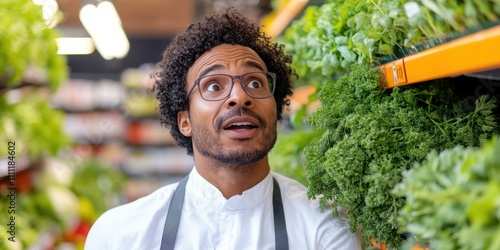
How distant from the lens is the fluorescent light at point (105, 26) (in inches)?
218

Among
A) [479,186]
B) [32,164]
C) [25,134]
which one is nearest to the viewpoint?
[479,186]

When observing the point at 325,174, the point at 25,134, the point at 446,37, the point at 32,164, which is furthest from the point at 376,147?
the point at 32,164

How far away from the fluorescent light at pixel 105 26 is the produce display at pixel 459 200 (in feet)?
15.4

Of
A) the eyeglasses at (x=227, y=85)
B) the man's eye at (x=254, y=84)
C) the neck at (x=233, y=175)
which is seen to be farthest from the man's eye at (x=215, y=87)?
the neck at (x=233, y=175)

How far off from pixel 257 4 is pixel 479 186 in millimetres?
5620

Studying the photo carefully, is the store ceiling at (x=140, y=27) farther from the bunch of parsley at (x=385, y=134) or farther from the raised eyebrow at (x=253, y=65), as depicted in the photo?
the bunch of parsley at (x=385, y=134)

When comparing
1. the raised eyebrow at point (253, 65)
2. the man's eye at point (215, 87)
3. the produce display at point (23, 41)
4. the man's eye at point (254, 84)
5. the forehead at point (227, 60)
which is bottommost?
the man's eye at point (254, 84)

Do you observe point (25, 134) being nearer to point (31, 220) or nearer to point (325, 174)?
point (31, 220)

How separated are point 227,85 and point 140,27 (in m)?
9.44

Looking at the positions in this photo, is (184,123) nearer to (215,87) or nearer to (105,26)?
(215,87)

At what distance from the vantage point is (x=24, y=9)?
3037mm

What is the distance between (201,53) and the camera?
2.45 m

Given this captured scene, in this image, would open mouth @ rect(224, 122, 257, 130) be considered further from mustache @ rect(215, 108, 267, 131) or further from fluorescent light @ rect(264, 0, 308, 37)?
fluorescent light @ rect(264, 0, 308, 37)

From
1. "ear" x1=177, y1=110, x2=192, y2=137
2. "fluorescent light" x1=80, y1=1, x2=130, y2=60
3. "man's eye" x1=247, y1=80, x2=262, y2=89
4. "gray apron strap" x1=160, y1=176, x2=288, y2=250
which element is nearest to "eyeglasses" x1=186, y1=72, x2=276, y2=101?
"man's eye" x1=247, y1=80, x2=262, y2=89
